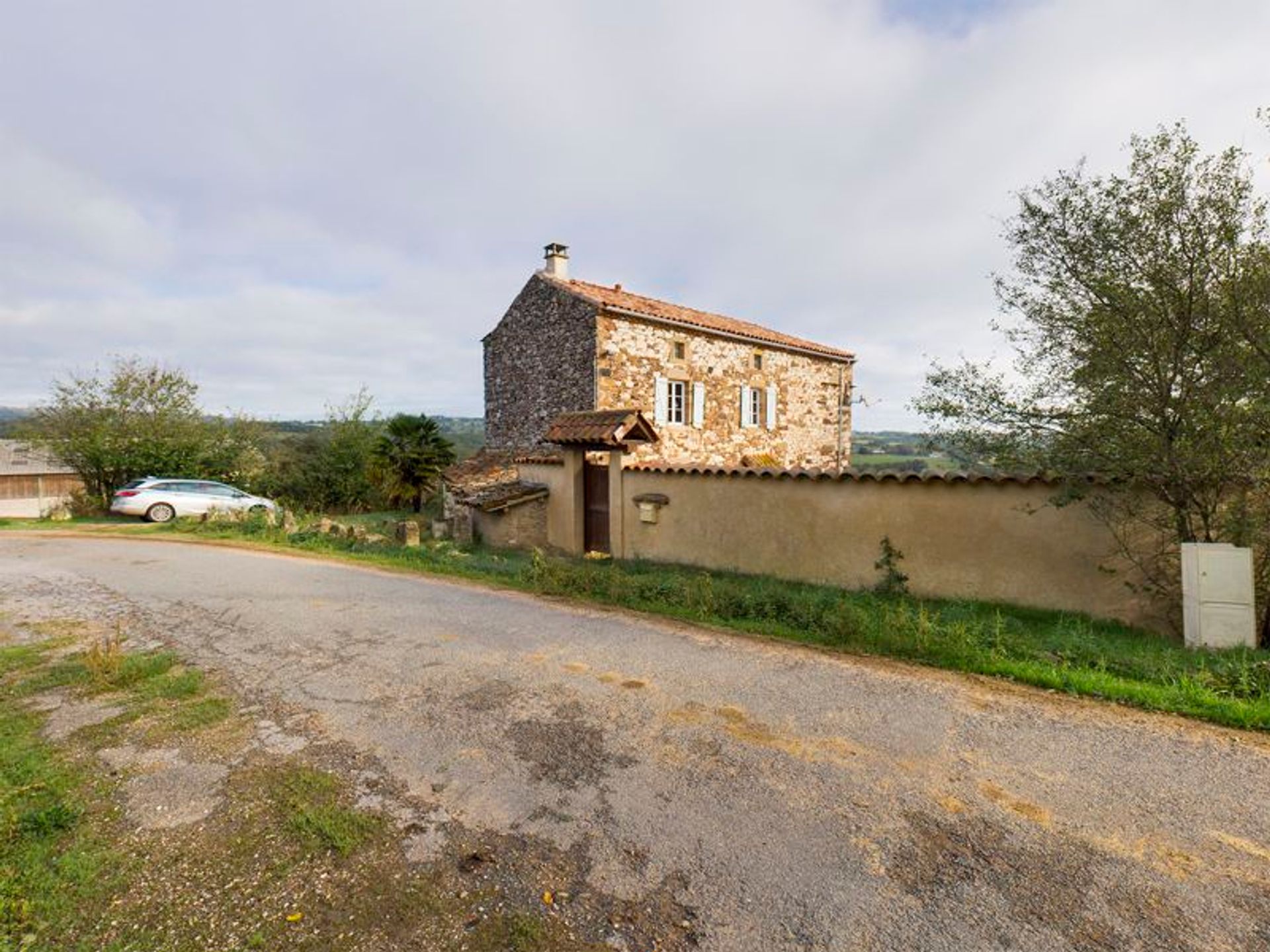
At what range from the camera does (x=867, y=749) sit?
3.50m

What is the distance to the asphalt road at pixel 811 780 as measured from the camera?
224cm

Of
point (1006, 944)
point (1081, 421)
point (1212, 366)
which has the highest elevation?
point (1212, 366)

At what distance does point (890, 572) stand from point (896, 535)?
0.52 meters

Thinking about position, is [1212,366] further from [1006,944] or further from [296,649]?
[296,649]

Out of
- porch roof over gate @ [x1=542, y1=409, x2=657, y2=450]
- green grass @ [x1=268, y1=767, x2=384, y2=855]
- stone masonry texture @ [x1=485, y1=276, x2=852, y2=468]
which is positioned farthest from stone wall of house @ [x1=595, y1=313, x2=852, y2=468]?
green grass @ [x1=268, y1=767, x2=384, y2=855]

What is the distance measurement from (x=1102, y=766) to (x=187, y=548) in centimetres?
1401

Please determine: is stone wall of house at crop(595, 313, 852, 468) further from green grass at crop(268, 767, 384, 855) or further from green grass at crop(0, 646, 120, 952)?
green grass at crop(0, 646, 120, 952)

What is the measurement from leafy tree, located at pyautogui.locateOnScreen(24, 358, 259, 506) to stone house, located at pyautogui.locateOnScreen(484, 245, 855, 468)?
881cm

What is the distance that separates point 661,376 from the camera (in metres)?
16.6

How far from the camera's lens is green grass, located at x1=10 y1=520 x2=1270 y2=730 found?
14.0ft

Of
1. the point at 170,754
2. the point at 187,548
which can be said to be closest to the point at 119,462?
the point at 187,548

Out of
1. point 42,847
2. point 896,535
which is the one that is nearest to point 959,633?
point 896,535

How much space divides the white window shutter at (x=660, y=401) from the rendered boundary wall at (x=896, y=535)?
557 cm

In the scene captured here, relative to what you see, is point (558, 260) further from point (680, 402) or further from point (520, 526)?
point (520, 526)
